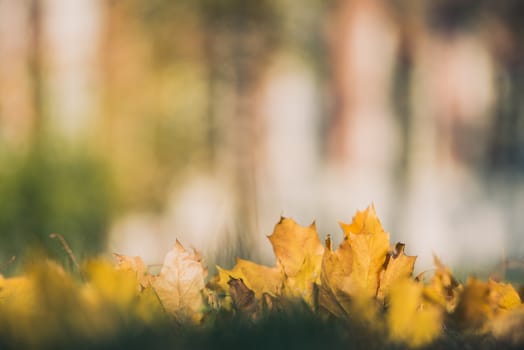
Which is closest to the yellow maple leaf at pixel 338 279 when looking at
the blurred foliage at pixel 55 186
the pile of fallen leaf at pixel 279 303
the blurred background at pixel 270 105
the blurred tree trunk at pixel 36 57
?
the pile of fallen leaf at pixel 279 303

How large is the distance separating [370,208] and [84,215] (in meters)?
8.01

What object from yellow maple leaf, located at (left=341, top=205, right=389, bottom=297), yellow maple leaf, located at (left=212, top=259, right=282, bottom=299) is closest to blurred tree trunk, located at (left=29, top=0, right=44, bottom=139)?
yellow maple leaf, located at (left=212, top=259, right=282, bottom=299)

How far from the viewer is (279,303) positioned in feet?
3.30

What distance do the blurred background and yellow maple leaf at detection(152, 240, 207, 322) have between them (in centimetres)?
824

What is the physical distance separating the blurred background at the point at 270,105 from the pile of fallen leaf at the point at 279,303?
321 inches

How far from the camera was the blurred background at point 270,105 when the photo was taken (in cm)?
1066

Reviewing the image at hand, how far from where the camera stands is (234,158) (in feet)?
39.2

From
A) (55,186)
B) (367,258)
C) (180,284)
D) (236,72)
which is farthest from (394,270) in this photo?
(236,72)

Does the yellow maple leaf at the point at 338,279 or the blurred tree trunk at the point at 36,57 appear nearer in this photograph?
the yellow maple leaf at the point at 338,279

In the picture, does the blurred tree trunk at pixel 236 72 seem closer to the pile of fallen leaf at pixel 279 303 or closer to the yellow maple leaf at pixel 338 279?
the pile of fallen leaf at pixel 279 303

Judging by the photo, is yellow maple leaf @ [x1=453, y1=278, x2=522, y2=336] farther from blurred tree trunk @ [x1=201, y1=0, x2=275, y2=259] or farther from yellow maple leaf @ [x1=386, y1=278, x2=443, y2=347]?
blurred tree trunk @ [x1=201, y1=0, x2=275, y2=259]

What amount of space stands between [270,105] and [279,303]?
1202cm

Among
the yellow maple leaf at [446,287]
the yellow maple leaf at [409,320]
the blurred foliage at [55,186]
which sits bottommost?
the blurred foliage at [55,186]

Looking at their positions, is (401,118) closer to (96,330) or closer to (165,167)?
(165,167)
